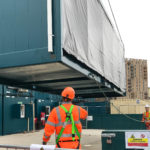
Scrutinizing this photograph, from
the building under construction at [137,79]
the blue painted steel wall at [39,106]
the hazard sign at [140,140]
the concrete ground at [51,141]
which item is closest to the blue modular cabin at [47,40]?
the hazard sign at [140,140]

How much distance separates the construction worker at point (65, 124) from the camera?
4.60 metres

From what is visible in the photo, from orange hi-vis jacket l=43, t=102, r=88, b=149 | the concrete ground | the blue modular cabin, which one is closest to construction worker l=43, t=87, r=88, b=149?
orange hi-vis jacket l=43, t=102, r=88, b=149

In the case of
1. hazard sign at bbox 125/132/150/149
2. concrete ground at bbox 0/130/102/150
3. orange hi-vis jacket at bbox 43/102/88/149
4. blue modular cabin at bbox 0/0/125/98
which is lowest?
concrete ground at bbox 0/130/102/150

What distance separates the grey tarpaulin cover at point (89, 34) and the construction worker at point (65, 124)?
217 centimetres

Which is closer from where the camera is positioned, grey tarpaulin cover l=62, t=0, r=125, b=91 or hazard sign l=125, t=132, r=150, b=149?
grey tarpaulin cover l=62, t=0, r=125, b=91

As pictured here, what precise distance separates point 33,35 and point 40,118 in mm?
18850

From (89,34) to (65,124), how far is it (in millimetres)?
4554

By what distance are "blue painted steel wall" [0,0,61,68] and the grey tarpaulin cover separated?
44cm

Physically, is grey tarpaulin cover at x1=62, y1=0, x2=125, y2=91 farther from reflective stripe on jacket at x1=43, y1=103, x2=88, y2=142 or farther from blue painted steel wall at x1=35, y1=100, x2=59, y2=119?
blue painted steel wall at x1=35, y1=100, x2=59, y2=119

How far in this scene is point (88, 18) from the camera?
859 centimetres

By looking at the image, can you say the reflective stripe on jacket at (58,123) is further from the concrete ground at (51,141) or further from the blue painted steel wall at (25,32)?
the concrete ground at (51,141)

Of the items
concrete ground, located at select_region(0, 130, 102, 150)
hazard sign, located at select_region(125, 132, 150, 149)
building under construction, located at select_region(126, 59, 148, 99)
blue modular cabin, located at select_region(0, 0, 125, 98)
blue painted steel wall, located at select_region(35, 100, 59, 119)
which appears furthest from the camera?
building under construction, located at select_region(126, 59, 148, 99)

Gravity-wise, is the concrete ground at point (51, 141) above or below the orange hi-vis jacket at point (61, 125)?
below

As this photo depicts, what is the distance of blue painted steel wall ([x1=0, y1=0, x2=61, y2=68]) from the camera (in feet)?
21.4
